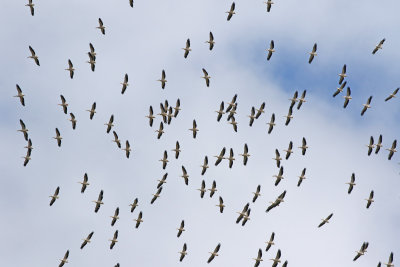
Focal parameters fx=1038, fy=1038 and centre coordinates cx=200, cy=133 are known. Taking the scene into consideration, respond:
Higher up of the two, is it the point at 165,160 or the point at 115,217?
the point at 165,160

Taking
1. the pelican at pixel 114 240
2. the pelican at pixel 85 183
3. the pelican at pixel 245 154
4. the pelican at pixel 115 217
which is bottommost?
the pelican at pixel 114 240

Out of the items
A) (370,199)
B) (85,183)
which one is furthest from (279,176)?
(85,183)

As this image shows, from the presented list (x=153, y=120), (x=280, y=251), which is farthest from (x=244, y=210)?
(x=153, y=120)

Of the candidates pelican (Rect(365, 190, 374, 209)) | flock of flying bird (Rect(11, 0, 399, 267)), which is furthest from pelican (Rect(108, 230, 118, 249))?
pelican (Rect(365, 190, 374, 209))

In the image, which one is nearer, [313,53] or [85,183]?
[313,53]

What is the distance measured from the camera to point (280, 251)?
113m

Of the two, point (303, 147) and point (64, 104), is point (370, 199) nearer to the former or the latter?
point (303, 147)

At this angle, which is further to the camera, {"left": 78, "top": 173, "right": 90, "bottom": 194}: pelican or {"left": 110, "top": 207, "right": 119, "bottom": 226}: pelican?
{"left": 78, "top": 173, "right": 90, "bottom": 194}: pelican

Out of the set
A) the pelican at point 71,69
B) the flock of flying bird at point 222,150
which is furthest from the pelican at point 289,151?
the pelican at point 71,69

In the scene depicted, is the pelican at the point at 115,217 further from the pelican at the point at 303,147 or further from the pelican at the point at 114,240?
the pelican at the point at 303,147

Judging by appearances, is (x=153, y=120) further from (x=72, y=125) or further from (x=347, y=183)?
(x=347, y=183)

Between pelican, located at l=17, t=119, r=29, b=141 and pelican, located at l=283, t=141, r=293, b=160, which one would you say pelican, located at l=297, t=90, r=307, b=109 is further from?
pelican, located at l=17, t=119, r=29, b=141

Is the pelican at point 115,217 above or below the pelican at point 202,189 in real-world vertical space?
below

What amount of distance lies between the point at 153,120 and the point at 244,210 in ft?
45.4
